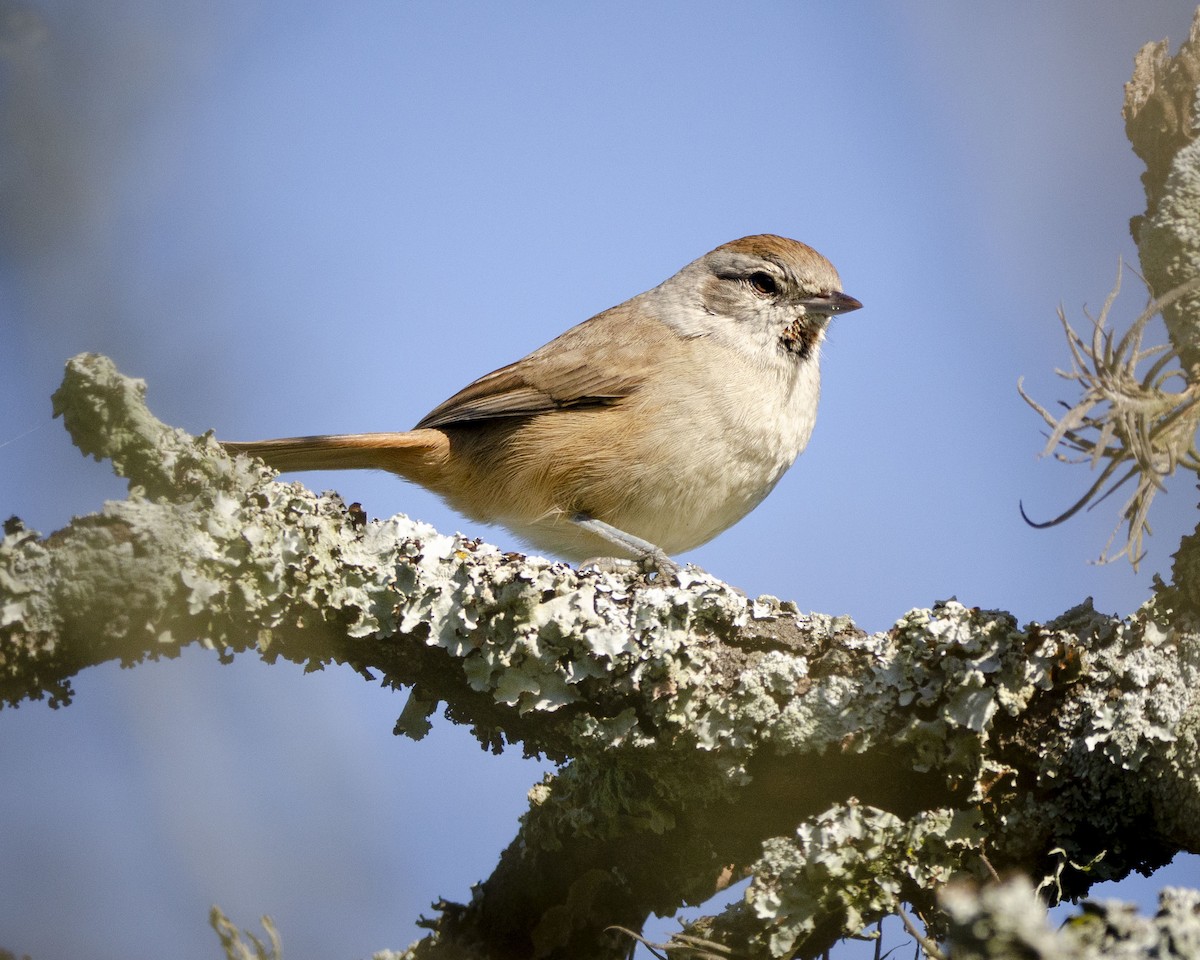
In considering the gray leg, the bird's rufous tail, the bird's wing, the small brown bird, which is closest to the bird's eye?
the small brown bird

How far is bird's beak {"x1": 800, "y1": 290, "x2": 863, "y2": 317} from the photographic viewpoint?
4.62 m

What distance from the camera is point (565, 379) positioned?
4574mm

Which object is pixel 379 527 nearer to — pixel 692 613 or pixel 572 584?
pixel 572 584

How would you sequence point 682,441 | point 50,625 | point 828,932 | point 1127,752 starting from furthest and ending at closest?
1. point 682,441
2. point 828,932
3. point 1127,752
4. point 50,625

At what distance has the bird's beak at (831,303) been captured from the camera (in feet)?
15.1

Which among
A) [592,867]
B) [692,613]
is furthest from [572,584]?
[592,867]

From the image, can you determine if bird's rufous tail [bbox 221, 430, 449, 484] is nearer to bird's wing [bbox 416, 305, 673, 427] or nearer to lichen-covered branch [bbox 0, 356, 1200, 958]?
bird's wing [bbox 416, 305, 673, 427]

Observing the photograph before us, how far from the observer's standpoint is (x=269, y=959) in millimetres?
1575

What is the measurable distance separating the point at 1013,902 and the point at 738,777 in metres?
1.42

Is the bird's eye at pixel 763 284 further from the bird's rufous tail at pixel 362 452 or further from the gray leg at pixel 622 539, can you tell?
the bird's rufous tail at pixel 362 452

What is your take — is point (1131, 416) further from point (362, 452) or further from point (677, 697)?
point (362, 452)

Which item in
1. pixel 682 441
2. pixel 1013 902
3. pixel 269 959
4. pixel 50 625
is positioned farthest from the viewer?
pixel 682 441

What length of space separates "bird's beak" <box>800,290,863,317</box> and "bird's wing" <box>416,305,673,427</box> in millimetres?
676

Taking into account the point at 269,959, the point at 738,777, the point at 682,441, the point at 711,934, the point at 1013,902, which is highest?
the point at 682,441
